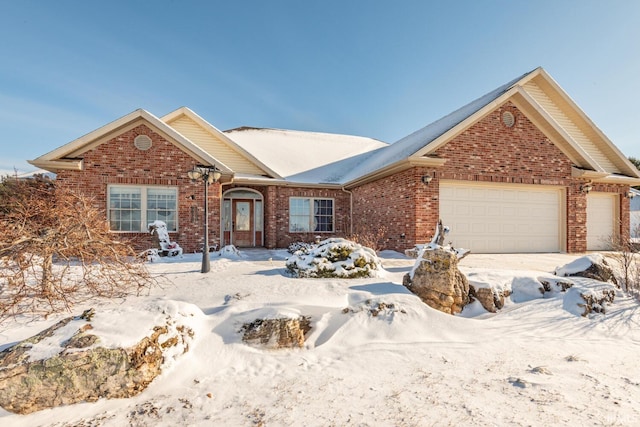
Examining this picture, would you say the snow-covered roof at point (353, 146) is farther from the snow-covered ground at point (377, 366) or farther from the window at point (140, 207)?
the snow-covered ground at point (377, 366)

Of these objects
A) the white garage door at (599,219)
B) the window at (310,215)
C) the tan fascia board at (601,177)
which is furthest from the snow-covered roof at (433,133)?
the white garage door at (599,219)

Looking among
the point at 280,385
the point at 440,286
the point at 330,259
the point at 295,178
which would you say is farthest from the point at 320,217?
the point at 280,385

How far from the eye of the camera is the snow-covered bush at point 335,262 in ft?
20.5

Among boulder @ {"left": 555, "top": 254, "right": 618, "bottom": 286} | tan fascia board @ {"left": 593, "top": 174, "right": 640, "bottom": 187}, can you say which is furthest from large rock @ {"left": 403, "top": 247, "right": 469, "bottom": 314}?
tan fascia board @ {"left": 593, "top": 174, "right": 640, "bottom": 187}

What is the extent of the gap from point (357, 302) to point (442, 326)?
1.30 m

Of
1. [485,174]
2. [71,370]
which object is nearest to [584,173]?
[485,174]

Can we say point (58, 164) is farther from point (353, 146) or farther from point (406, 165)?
point (353, 146)

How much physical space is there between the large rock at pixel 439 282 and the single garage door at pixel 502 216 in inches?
209

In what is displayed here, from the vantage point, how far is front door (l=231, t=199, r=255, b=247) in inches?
555

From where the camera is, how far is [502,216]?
Answer: 11.1 meters

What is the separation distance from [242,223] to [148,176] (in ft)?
15.0

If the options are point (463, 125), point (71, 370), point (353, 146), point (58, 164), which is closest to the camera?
point (71, 370)

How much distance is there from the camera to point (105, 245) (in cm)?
470

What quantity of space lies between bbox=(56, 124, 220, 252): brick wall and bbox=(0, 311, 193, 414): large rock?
7493mm
